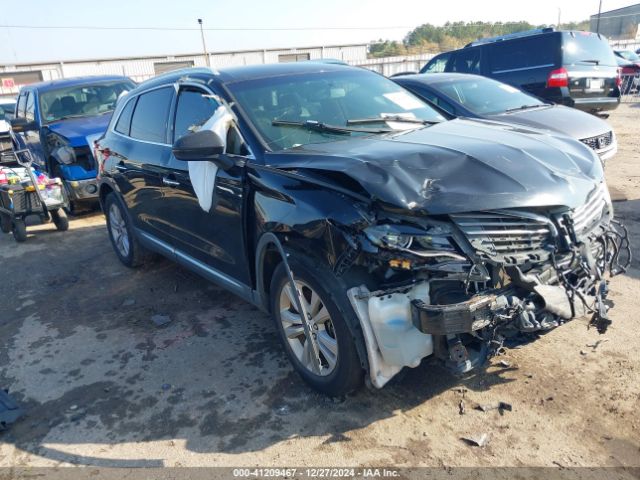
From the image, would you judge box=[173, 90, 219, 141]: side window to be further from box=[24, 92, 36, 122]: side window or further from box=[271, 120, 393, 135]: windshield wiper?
box=[24, 92, 36, 122]: side window

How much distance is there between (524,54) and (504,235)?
28.1ft

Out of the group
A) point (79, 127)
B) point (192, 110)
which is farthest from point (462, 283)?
point (79, 127)

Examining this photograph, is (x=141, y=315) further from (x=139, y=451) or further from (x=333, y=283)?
(x=333, y=283)

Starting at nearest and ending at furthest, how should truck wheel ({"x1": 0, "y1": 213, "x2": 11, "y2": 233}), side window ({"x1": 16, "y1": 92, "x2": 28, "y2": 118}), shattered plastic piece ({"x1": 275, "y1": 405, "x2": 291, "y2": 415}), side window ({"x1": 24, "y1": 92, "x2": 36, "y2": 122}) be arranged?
shattered plastic piece ({"x1": 275, "y1": 405, "x2": 291, "y2": 415}) < truck wheel ({"x1": 0, "y1": 213, "x2": 11, "y2": 233}) < side window ({"x1": 24, "y1": 92, "x2": 36, "y2": 122}) < side window ({"x1": 16, "y1": 92, "x2": 28, "y2": 118})

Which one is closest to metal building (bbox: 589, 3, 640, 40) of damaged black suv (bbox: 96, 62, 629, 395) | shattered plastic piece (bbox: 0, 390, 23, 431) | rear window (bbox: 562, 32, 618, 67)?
rear window (bbox: 562, 32, 618, 67)

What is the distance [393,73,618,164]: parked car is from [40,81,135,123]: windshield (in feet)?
17.0

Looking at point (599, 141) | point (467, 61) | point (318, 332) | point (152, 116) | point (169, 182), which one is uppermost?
point (152, 116)

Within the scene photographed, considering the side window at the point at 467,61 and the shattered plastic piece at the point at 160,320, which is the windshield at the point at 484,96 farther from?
the shattered plastic piece at the point at 160,320

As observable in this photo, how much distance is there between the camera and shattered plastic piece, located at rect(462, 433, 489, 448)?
2771mm

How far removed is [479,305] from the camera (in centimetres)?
251

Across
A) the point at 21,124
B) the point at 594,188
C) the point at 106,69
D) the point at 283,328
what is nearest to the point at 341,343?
the point at 283,328

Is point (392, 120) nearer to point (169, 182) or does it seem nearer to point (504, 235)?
point (504, 235)

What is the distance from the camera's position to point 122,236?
5.94 metres

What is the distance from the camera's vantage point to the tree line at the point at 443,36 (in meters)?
48.5
